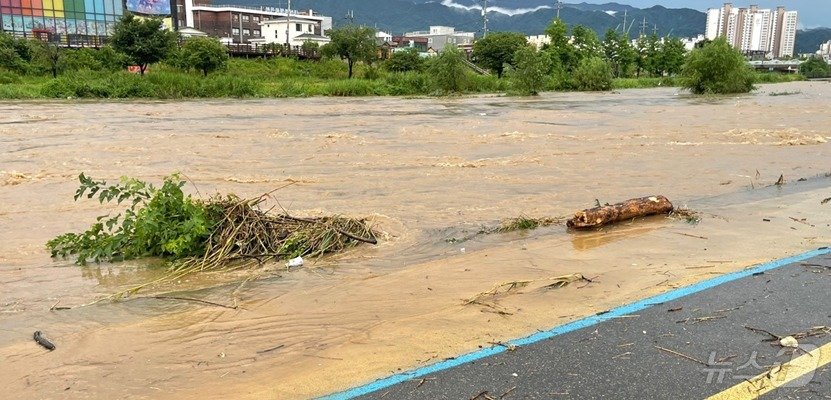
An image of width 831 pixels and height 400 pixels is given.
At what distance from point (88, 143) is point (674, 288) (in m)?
16.2

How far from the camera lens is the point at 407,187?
11.6m

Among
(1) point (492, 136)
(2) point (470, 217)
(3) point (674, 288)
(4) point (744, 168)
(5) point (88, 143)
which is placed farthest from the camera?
(1) point (492, 136)

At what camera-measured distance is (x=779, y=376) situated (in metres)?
3.84

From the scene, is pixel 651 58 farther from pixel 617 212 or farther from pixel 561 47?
pixel 617 212

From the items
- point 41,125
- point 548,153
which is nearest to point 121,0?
point 41,125

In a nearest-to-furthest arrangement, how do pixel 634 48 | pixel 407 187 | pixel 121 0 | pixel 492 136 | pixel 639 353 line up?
pixel 639 353 → pixel 407 187 → pixel 492 136 → pixel 121 0 → pixel 634 48

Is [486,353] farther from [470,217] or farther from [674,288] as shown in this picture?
[470,217]

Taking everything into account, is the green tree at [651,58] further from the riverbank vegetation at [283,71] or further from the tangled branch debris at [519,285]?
the tangled branch debris at [519,285]

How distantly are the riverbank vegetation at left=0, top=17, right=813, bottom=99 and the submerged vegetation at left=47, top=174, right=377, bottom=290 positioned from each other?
117 feet

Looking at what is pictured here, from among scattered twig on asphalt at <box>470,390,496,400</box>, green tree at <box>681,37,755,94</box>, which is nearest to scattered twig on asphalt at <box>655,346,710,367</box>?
scattered twig on asphalt at <box>470,390,496,400</box>

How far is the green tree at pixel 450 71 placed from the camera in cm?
4775

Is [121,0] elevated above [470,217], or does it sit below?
above

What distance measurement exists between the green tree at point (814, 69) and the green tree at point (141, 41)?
98.4 metres

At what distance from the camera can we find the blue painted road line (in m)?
3.85
